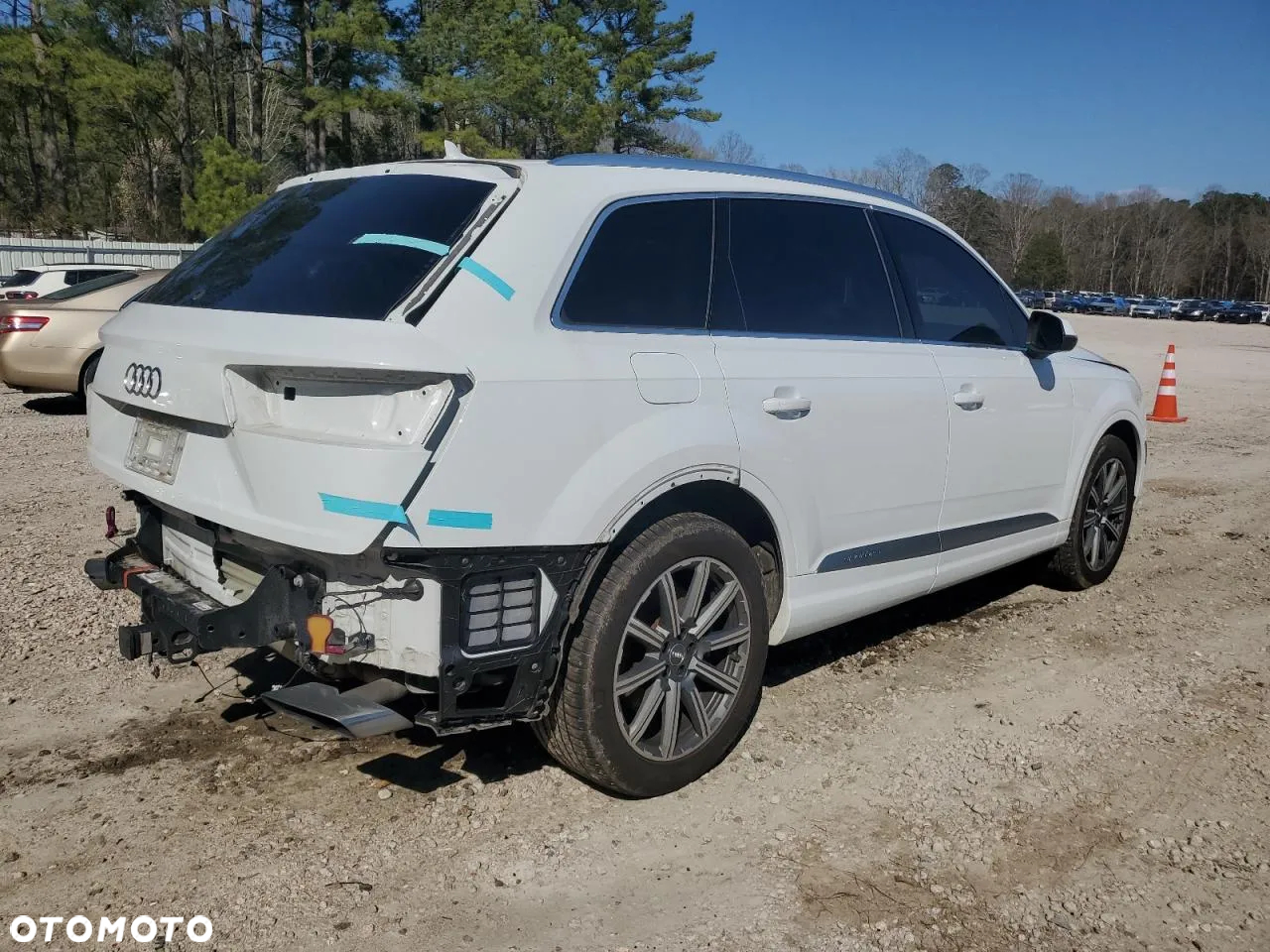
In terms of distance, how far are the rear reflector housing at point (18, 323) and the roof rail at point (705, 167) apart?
30.1 ft

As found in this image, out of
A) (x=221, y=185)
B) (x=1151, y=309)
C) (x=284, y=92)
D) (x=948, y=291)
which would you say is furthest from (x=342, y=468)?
(x=1151, y=309)

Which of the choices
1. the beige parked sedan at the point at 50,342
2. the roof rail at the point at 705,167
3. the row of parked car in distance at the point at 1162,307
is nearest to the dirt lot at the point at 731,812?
the roof rail at the point at 705,167

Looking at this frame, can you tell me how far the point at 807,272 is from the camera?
3.90 meters

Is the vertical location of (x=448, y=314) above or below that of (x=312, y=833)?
above

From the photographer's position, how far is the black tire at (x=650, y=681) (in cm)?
303

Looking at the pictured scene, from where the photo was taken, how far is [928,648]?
4.86 m

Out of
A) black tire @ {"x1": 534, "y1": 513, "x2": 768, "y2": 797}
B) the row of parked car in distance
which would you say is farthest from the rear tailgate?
the row of parked car in distance

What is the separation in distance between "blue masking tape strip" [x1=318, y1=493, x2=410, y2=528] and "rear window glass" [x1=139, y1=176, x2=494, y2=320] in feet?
1.63

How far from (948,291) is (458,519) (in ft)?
9.31

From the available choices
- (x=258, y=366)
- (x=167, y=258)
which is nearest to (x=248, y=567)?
(x=258, y=366)

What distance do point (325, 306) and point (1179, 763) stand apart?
3.31 meters

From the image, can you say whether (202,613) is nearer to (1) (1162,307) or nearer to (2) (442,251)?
(2) (442,251)

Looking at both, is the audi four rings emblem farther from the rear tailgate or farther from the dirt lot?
the dirt lot

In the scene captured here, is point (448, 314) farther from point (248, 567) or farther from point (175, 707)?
point (175, 707)
